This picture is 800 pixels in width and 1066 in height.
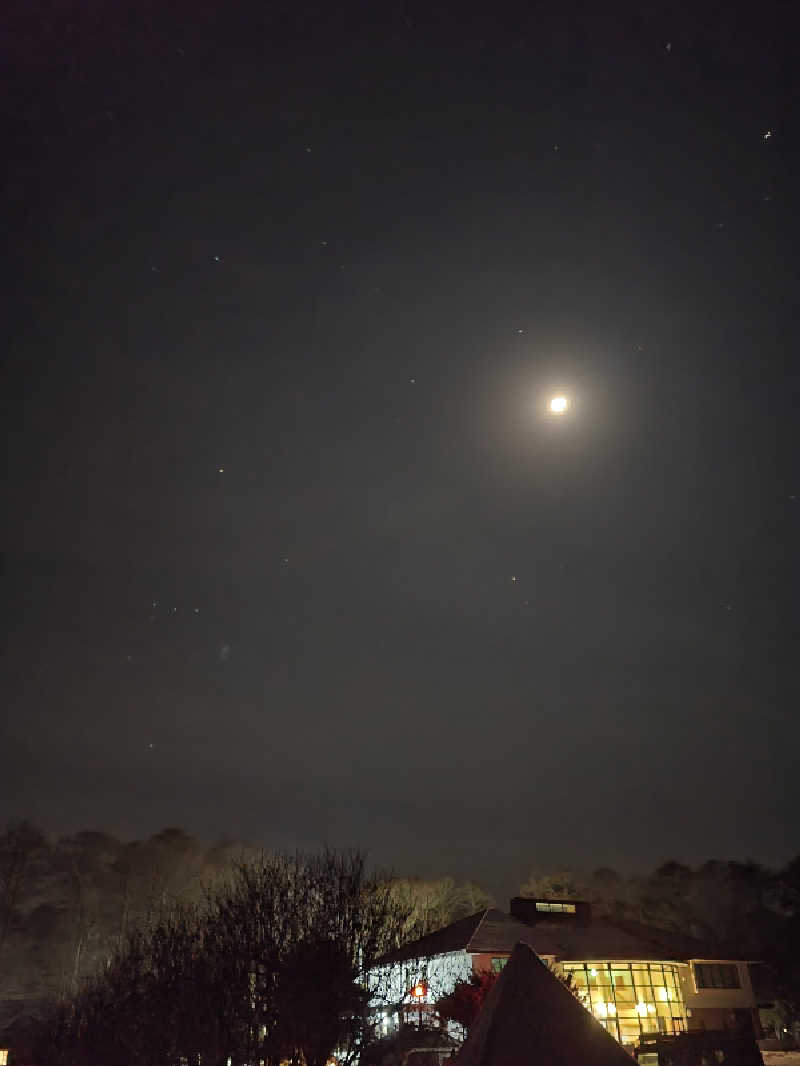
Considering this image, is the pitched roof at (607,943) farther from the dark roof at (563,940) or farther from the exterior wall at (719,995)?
the exterior wall at (719,995)

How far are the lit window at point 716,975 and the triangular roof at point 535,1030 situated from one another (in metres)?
44.0

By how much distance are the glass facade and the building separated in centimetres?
5

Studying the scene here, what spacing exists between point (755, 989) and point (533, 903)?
16.6m

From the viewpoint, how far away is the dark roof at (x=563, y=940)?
40656 mm

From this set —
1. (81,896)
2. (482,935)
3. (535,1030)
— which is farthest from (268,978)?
(81,896)

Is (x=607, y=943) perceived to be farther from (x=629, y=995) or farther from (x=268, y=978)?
(x=268, y=978)

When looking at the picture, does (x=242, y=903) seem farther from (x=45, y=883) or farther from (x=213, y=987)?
(x=45, y=883)

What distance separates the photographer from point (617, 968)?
4212cm

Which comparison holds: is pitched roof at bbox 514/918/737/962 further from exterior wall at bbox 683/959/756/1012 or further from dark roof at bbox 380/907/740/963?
exterior wall at bbox 683/959/756/1012

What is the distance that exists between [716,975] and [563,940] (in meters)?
10.1

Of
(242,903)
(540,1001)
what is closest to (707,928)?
(242,903)

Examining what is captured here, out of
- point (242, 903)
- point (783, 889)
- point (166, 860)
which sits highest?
point (166, 860)

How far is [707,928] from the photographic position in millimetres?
67625

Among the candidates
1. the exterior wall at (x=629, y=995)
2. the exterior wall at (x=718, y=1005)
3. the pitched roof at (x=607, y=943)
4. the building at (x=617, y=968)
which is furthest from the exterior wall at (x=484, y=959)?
the exterior wall at (x=718, y=1005)
